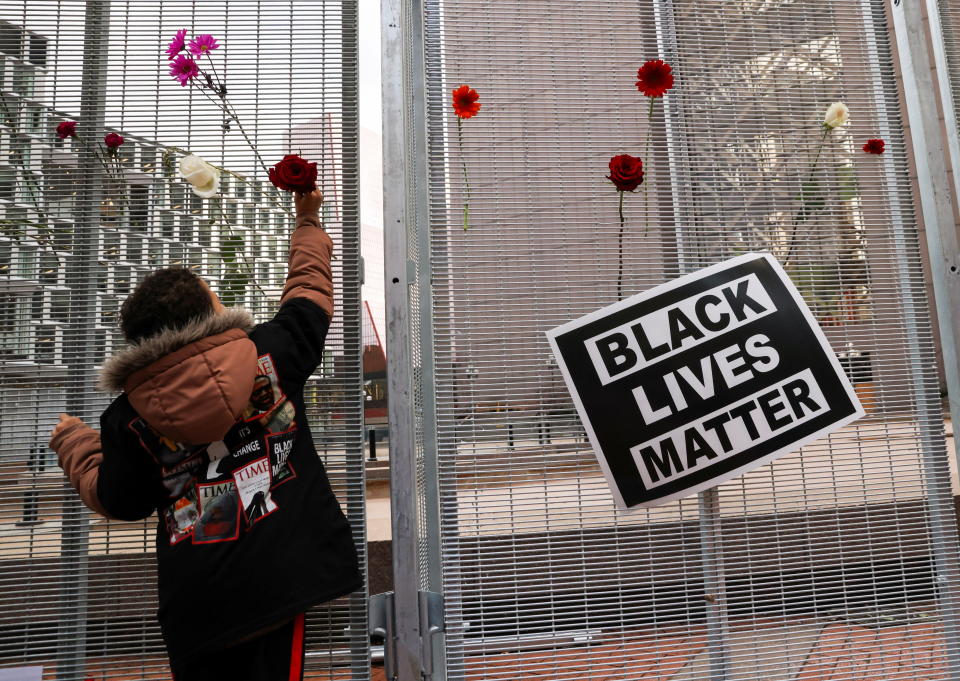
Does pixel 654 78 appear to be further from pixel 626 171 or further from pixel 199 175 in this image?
pixel 199 175

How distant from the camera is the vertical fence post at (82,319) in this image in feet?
5.85

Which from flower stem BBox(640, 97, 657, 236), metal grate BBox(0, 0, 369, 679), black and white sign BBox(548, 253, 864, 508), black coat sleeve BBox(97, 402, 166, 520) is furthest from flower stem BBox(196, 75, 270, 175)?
flower stem BBox(640, 97, 657, 236)

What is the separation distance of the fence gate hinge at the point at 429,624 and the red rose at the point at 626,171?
1.29 metres

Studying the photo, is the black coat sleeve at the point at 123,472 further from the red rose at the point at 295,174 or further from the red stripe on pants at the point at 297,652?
the red rose at the point at 295,174

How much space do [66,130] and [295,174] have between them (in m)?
0.76

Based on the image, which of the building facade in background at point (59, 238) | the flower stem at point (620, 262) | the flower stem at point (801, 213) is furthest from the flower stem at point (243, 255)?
the flower stem at point (801, 213)

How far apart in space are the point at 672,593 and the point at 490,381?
2.67ft

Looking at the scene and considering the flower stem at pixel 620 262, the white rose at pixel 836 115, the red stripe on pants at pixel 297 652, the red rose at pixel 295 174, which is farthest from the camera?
the white rose at pixel 836 115

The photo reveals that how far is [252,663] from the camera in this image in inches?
54.6

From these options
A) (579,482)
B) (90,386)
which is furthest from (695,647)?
(90,386)

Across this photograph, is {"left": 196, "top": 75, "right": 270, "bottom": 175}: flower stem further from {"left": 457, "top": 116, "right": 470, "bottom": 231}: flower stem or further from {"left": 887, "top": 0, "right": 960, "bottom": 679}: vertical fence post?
{"left": 887, "top": 0, "right": 960, "bottom": 679}: vertical fence post

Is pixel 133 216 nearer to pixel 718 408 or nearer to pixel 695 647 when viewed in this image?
pixel 718 408

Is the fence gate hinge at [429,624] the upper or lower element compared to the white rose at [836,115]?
lower

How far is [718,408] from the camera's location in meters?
1.91
